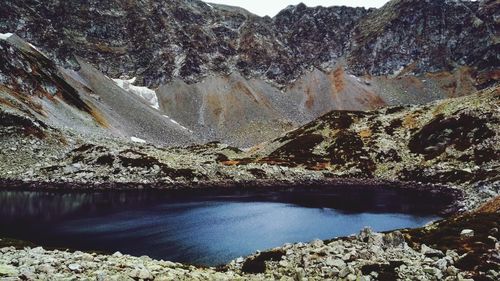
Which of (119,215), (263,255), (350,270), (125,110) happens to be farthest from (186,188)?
(125,110)

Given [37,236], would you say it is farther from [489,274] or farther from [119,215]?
[489,274]

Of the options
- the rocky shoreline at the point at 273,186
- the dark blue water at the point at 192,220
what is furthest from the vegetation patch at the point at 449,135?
the dark blue water at the point at 192,220

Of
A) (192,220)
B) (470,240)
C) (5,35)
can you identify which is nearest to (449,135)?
(192,220)

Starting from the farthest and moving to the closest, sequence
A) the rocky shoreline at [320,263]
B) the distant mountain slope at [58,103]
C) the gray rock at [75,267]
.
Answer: the distant mountain slope at [58,103] → the rocky shoreline at [320,263] → the gray rock at [75,267]

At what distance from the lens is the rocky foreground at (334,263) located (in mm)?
24109

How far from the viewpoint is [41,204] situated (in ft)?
240

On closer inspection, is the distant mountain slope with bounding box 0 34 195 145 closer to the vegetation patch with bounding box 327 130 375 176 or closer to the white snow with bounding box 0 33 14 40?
the white snow with bounding box 0 33 14 40

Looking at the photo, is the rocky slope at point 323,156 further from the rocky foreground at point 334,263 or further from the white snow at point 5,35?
the white snow at point 5,35

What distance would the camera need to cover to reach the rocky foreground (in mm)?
24109

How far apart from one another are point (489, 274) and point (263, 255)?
546 inches

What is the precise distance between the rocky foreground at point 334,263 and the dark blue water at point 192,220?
16611 millimetres

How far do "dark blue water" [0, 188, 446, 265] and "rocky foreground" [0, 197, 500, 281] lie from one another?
16.6m

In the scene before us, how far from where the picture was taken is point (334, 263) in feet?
92.4

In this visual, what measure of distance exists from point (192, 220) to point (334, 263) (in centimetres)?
4296
